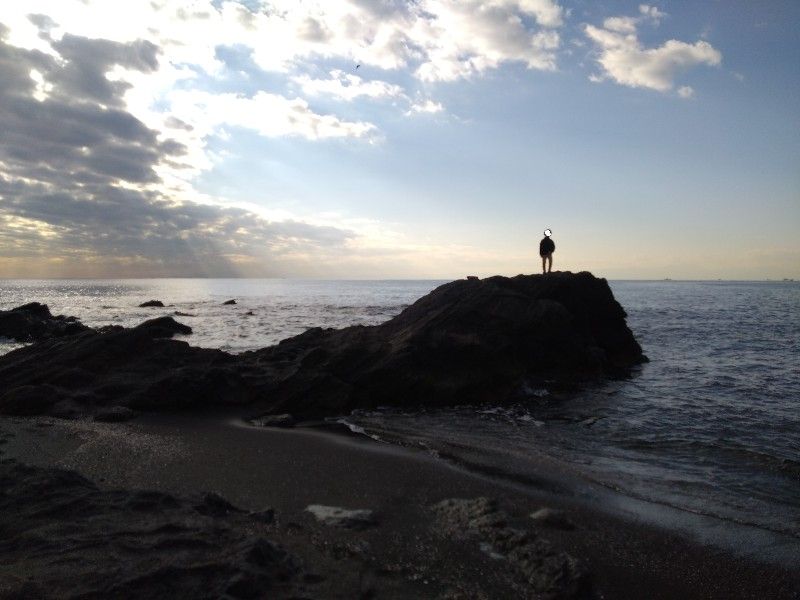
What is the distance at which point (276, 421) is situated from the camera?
1128cm

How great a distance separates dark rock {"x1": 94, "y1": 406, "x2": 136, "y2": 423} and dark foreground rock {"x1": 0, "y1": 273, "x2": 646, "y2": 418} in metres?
→ 0.39

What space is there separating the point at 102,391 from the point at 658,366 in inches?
813

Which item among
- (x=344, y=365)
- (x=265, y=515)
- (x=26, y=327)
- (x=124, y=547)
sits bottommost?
(x=265, y=515)

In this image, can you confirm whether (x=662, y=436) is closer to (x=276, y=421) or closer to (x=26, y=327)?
(x=276, y=421)

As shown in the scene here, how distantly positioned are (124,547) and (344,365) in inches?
387

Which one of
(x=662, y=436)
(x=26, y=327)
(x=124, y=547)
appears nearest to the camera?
(x=124, y=547)

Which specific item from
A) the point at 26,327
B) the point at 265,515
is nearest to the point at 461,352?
the point at 265,515

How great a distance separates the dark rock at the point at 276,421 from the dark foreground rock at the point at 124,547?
507 centimetres

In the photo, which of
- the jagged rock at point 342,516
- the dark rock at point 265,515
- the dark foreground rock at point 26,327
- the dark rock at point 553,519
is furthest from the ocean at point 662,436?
the dark foreground rock at point 26,327

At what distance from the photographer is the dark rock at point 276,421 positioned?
11188 mm

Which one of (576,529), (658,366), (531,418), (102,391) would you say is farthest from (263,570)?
(658,366)

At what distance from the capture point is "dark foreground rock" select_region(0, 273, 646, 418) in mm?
12742

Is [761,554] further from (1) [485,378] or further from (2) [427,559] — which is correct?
(1) [485,378]

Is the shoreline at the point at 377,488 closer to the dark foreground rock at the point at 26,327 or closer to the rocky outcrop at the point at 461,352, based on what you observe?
the rocky outcrop at the point at 461,352
